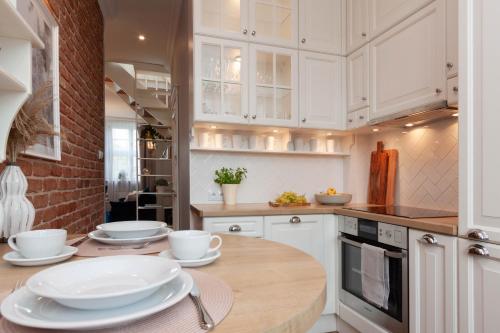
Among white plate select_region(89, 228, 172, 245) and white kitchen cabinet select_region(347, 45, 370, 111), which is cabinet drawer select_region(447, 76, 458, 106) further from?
white plate select_region(89, 228, 172, 245)

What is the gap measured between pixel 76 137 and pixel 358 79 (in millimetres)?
2317

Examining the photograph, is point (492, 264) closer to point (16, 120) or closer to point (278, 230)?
point (278, 230)

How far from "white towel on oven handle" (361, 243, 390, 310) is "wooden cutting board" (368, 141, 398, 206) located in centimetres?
70

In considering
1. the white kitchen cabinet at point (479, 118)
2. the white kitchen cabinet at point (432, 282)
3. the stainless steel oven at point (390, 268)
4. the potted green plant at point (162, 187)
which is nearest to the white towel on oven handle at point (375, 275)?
the stainless steel oven at point (390, 268)

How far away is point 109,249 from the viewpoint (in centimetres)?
91

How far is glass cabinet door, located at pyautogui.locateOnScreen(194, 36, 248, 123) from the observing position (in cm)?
237

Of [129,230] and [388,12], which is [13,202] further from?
[388,12]

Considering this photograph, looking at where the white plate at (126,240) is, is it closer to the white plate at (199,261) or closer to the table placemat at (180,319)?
the white plate at (199,261)

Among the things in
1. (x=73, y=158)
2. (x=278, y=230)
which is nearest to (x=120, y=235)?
(x=278, y=230)

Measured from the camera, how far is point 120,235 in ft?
3.30

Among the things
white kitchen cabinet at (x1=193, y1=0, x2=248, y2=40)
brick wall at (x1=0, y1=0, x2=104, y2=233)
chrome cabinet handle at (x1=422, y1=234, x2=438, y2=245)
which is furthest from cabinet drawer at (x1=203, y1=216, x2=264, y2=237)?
white kitchen cabinet at (x1=193, y1=0, x2=248, y2=40)

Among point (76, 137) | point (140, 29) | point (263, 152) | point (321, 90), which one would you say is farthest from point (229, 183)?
point (140, 29)

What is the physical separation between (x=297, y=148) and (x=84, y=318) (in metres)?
2.58

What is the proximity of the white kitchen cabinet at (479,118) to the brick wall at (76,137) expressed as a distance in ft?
6.36
